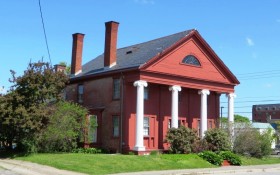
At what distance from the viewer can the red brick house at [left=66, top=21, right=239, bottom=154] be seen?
32562mm

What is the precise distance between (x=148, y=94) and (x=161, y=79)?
2.16m

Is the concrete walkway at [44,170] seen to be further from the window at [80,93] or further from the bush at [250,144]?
the window at [80,93]

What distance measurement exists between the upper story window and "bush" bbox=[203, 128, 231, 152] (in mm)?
6094

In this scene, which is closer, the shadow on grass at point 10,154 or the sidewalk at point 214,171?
the sidewalk at point 214,171

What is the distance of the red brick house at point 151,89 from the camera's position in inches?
1282

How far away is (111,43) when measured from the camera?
35594 mm

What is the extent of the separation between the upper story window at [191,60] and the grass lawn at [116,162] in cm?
896

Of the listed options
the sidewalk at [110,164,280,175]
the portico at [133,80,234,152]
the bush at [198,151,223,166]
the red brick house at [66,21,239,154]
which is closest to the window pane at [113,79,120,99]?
the red brick house at [66,21,239,154]

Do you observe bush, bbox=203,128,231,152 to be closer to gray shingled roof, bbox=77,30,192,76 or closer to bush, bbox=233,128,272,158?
bush, bbox=233,128,272,158

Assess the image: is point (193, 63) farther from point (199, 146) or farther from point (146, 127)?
point (199, 146)

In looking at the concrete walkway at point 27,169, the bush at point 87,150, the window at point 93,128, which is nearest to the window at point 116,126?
the window at point 93,128

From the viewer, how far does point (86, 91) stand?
3731cm

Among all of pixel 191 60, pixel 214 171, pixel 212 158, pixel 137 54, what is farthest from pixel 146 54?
pixel 214 171

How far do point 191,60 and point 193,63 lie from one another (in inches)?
12.7
